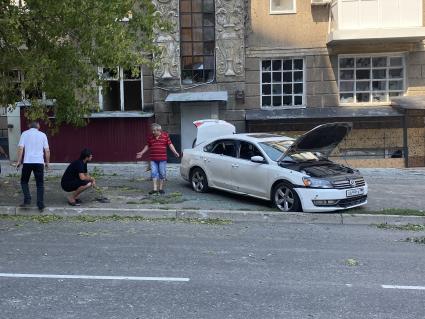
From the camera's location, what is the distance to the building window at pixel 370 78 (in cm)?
1855

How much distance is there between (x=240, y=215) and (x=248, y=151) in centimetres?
181

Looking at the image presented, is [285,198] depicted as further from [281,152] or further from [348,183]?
[348,183]

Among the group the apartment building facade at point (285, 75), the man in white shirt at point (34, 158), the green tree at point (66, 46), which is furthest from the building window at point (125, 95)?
the man in white shirt at point (34, 158)

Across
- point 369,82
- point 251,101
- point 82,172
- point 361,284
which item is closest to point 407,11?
point 369,82

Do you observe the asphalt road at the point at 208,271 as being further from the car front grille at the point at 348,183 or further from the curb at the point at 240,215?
the car front grille at the point at 348,183

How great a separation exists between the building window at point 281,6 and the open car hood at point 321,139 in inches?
342

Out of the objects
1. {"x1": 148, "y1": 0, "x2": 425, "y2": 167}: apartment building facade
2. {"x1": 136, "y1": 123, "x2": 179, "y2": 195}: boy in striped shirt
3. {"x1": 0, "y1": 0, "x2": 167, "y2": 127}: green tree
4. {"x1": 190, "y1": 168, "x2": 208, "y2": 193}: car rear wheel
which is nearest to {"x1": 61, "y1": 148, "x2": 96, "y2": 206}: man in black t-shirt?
{"x1": 0, "y1": 0, "x2": 167, "y2": 127}: green tree

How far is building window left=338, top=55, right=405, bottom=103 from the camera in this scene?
60.8 feet

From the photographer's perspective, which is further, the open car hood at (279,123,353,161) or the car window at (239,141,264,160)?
the car window at (239,141,264,160)

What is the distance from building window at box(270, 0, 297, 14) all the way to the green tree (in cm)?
820

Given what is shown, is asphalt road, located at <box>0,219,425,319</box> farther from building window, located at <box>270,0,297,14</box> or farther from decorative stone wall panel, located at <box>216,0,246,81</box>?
building window, located at <box>270,0,297,14</box>

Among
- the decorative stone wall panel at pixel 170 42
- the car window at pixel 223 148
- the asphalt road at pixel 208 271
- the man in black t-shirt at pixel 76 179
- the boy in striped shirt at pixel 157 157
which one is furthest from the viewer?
the decorative stone wall panel at pixel 170 42

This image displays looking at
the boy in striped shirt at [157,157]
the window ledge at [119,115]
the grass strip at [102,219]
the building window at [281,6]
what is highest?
the building window at [281,6]

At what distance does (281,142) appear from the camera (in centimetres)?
1134
